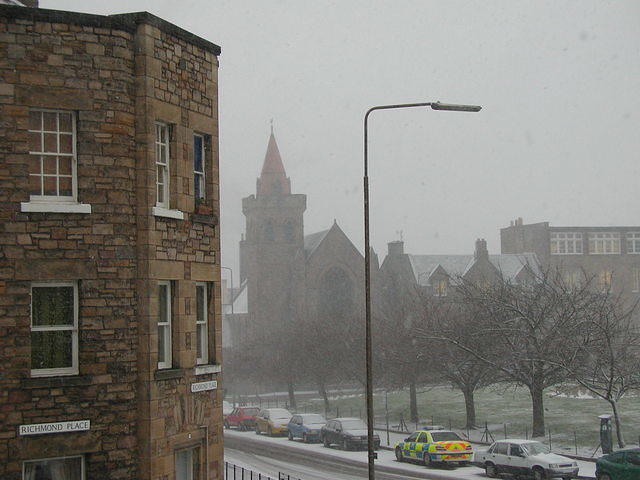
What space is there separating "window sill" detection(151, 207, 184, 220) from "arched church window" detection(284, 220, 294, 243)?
84972mm

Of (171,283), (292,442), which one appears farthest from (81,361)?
(292,442)

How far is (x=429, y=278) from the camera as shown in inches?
3814

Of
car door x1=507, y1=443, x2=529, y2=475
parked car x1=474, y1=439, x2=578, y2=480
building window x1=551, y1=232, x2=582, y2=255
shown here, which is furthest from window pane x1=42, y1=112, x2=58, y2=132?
building window x1=551, y1=232, x2=582, y2=255

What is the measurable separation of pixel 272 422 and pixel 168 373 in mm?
34255

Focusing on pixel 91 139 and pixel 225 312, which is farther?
pixel 225 312

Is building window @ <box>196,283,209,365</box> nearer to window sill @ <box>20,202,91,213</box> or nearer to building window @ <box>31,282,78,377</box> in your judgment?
building window @ <box>31,282,78,377</box>

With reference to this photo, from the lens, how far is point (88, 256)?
14.9 meters

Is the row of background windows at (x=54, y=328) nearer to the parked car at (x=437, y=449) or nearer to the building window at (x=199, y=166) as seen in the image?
the building window at (x=199, y=166)

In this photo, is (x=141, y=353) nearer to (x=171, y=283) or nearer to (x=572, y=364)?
(x=171, y=283)

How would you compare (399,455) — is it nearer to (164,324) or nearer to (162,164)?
(164,324)

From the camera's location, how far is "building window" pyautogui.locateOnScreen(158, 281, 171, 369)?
15995 mm

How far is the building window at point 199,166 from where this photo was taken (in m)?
17.4

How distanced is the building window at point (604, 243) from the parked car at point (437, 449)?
81.3m

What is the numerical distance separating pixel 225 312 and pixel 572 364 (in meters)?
69.7
